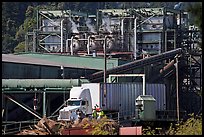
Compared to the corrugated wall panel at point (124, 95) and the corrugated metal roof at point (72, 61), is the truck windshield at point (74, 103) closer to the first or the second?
the corrugated wall panel at point (124, 95)

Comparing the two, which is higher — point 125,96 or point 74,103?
point 74,103

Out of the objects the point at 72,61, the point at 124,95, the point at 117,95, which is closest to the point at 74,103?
the point at 117,95

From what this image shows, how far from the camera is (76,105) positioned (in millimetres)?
46375

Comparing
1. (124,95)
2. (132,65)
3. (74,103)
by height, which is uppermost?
(132,65)

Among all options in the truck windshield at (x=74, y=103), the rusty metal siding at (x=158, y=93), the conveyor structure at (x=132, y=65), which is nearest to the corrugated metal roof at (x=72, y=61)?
the conveyor structure at (x=132, y=65)

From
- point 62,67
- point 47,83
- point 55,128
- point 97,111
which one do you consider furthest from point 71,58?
point 55,128

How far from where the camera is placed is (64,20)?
303 feet

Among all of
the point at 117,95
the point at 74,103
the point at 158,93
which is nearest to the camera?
the point at 74,103

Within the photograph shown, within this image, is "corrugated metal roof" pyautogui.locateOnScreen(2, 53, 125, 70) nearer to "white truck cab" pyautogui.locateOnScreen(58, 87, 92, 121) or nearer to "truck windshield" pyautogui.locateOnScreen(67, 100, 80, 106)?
"white truck cab" pyautogui.locateOnScreen(58, 87, 92, 121)

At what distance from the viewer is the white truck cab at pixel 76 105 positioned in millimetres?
44062

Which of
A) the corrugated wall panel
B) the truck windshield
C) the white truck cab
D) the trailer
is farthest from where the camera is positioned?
the corrugated wall panel

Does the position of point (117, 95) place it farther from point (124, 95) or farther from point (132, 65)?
point (132, 65)

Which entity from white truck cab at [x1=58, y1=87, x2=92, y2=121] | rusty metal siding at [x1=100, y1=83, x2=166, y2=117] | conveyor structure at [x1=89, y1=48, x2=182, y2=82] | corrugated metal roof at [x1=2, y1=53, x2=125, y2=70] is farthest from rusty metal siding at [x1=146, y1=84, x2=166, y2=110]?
corrugated metal roof at [x1=2, y1=53, x2=125, y2=70]

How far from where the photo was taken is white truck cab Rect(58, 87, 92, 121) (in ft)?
145
